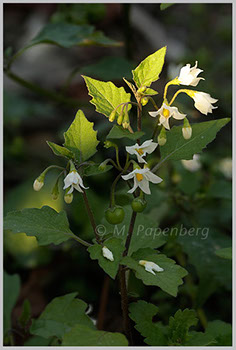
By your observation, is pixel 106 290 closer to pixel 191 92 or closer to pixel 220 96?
pixel 191 92

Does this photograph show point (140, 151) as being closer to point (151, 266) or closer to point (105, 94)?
point (105, 94)

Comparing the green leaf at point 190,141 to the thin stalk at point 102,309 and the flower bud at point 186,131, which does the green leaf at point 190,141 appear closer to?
the flower bud at point 186,131

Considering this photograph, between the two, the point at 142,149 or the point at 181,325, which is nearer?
the point at 142,149

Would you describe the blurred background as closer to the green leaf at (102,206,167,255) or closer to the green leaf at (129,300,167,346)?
the green leaf at (129,300,167,346)

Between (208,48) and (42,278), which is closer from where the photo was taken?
(42,278)

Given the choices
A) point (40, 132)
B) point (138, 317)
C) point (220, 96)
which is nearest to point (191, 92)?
point (138, 317)

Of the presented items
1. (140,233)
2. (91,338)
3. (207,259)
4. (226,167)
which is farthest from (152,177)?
(226,167)
